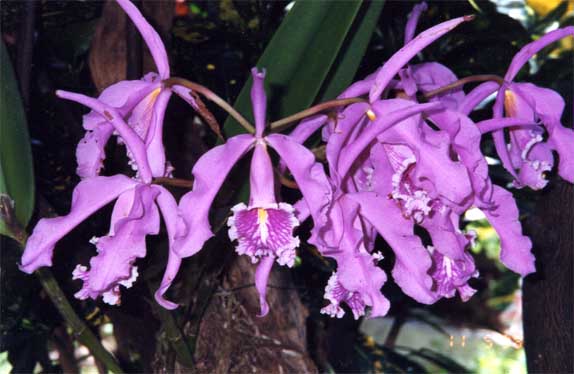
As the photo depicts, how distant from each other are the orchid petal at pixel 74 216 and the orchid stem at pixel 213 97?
2.8 inches

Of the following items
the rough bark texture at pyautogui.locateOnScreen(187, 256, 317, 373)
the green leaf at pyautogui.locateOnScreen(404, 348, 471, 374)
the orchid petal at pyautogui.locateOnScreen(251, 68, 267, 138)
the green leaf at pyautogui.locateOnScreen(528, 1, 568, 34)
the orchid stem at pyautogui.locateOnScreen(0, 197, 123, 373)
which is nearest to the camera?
the orchid petal at pyautogui.locateOnScreen(251, 68, 267, 138)

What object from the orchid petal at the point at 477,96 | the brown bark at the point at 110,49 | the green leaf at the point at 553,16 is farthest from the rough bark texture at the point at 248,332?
the green leaf at the point at 553,16

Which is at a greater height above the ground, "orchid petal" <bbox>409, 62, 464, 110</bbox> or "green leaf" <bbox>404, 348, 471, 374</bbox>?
"orchid petal" <bbox>409, 62, 464, 110</bbox>

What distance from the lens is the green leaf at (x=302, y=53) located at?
1.63ft

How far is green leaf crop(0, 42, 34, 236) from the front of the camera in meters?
0.56

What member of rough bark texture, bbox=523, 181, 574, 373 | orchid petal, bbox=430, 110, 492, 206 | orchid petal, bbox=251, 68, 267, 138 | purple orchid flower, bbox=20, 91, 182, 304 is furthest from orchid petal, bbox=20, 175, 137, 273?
rough bark texture, bbox=523, 181, 574, 373

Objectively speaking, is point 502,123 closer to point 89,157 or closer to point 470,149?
point 470,149

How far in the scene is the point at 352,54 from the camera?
568 millimetres

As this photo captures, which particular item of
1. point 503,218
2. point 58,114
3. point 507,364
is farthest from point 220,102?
point 507,364

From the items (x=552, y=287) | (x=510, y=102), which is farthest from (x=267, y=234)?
(x=552, y=287)

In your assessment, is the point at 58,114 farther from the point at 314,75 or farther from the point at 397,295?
the point at 397,295

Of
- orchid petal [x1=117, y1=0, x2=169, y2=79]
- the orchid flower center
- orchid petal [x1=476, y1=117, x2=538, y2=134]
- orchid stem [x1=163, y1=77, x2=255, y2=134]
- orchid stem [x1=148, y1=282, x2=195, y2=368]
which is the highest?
orchid petal [x1=117, y1=0, x2=169, y2=79]

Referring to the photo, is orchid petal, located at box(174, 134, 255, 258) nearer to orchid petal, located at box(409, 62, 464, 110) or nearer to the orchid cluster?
the orchid cluster

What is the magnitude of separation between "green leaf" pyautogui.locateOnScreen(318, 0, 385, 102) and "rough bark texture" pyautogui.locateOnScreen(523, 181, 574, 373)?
35 centimetres
